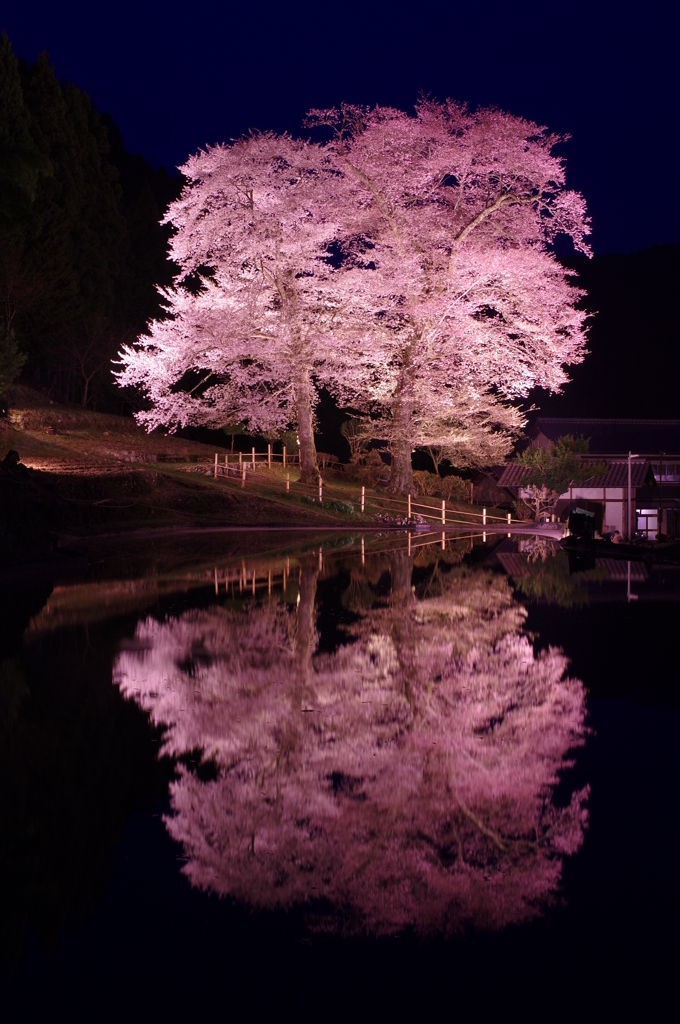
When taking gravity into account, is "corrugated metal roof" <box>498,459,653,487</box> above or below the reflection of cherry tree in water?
above

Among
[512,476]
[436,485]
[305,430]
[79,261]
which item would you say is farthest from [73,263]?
[512,476]

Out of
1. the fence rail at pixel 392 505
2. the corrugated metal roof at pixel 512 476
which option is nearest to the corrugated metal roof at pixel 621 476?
the corrugated metal roof at pixel 512 476

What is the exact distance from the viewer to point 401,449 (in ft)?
130

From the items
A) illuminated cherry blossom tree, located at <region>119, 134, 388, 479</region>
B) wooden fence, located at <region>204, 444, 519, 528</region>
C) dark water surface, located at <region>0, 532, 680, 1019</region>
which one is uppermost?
illuminated cherry blossom tree, located at <region>119, 134, 388, 479</region>

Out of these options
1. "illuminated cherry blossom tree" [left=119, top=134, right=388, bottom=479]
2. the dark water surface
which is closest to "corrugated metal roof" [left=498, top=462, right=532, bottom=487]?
"illuminated cherry blossom tree" [left=119, top=134, right=388, bottom=479]

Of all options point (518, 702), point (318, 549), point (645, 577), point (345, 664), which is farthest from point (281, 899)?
point (318, 549)

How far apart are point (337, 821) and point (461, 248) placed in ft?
108

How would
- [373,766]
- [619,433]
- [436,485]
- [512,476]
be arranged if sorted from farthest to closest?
[619,433] → [512,476] → [436,485] → [373,766]

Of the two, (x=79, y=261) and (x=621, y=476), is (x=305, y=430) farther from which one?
(x=79, y=261)

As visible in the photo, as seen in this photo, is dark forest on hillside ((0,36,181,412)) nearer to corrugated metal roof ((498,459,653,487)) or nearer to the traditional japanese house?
the traditional japanese house

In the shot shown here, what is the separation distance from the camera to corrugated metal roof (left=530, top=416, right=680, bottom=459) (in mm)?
53272

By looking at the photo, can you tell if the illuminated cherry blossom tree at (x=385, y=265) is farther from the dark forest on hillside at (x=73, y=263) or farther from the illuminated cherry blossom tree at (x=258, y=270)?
the dark forest on hillside at (x=73, y=263)

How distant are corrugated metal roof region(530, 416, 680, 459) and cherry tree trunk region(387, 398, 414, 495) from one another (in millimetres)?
16224

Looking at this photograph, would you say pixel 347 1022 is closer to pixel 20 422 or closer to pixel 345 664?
pixel 345 664
